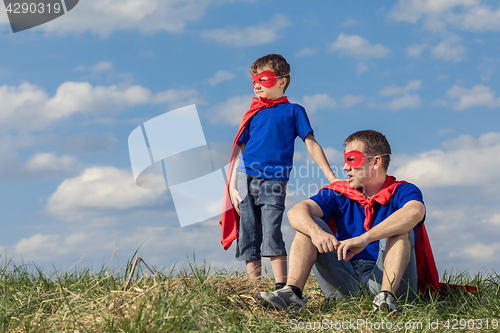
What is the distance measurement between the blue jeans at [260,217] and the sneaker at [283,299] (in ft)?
3.37

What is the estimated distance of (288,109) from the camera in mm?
4832

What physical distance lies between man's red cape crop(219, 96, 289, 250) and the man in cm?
116

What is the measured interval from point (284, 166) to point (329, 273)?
1322mm

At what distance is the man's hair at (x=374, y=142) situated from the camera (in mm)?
4043

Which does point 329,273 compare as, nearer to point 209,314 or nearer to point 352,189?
point 352,189

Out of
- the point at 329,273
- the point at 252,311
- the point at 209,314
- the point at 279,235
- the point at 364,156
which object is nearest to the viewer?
the point at 209,314

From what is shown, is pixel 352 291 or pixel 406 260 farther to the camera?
pixel 352 291

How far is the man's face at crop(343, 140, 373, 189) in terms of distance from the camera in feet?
13.2

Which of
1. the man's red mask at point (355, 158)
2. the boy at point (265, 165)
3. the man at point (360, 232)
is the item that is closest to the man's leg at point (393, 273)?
the man at point (360, 232)

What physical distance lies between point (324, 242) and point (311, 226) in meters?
0.16

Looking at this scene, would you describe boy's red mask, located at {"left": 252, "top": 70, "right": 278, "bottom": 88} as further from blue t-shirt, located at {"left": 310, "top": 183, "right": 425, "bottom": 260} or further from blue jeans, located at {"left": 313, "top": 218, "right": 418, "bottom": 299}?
blue jeans, located at {"left": 313, "top": 218, "right": 418, "bottom": 299}

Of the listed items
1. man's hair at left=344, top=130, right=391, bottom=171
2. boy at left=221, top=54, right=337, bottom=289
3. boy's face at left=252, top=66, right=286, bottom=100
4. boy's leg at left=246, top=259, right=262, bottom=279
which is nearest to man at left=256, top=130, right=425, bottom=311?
man's hair at left=344, top=130, right=391, bottom=171

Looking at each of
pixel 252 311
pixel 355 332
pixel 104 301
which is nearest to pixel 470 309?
pixel 355 332

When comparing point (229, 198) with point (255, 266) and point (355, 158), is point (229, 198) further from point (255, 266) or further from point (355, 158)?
point (355, 158)
